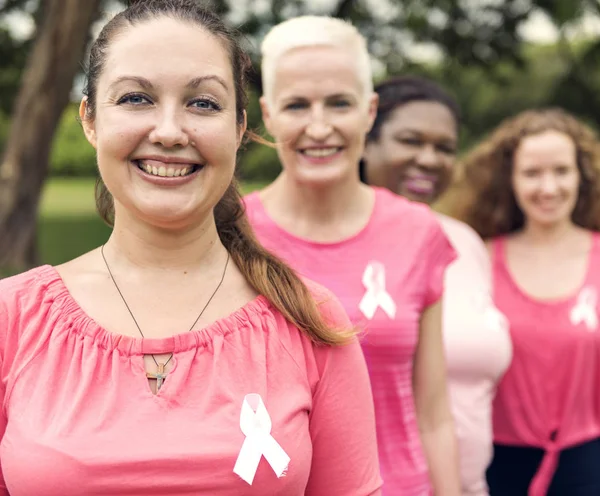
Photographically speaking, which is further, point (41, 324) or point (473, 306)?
point (473, 306)

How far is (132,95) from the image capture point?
173 cm

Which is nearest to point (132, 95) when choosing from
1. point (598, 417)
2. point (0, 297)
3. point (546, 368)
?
point (0, 297)

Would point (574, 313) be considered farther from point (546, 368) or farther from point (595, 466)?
point (595, 466)

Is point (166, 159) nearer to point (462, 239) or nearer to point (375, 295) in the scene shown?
point (375, 295)

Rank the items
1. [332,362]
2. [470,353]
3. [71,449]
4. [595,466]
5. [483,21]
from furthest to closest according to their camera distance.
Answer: [483,21] < [595,466] < [470,353] < [332,362] < [71,449]

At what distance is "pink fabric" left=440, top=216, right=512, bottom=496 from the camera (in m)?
3.12

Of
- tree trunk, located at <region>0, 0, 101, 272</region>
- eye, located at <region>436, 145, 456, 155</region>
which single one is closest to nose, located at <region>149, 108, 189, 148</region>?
eye, located at <region>436, 145, 456, 155</region>

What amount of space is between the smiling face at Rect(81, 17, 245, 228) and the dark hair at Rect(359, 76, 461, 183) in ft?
6.22

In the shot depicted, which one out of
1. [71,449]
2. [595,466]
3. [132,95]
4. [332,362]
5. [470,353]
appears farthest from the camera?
[595,466]

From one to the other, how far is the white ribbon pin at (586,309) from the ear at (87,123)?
100 inches

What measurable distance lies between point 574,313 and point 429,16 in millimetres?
7816

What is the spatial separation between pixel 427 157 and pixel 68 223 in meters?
22.5

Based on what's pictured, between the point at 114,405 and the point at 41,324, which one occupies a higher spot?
the point at 41,324

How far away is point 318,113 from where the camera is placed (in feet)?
8.34
